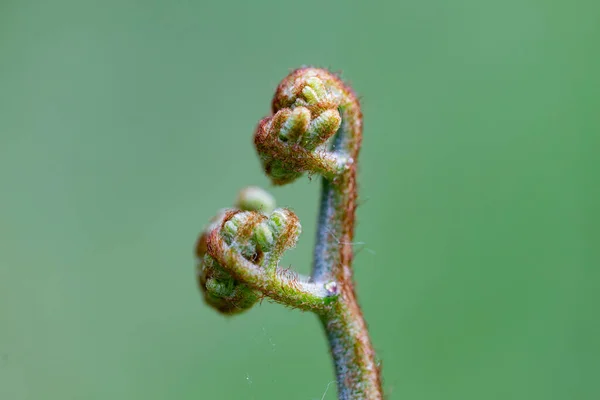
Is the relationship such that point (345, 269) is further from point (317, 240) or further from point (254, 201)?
point (254, 201)

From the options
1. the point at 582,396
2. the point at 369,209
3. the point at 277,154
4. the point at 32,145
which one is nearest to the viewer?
the point at 277,154

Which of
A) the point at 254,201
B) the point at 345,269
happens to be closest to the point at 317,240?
the point at 345,269

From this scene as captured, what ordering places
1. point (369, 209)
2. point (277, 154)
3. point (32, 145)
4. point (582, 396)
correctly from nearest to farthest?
point (277, 154) → point (582, 396) → point (369, 209) → point (32, 145)

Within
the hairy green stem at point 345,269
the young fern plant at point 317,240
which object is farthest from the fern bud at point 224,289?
the hairy green stem at point 345,269

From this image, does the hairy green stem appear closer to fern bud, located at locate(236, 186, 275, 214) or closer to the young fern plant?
the young fern plant

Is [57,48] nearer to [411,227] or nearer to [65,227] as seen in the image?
[65,227]

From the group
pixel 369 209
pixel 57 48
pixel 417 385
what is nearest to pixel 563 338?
pixel 417 385

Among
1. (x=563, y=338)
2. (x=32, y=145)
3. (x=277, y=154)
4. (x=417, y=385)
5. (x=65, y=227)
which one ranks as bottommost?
(x=277, y=154)

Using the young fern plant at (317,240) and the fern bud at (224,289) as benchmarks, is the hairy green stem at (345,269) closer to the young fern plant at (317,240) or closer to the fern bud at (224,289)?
the young fern plant at (317,240)

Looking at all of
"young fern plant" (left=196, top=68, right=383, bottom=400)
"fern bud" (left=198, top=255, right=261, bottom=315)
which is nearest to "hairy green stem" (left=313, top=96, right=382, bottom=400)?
"young fern plant" (left=196, top=68, right=383, bottom=400)
